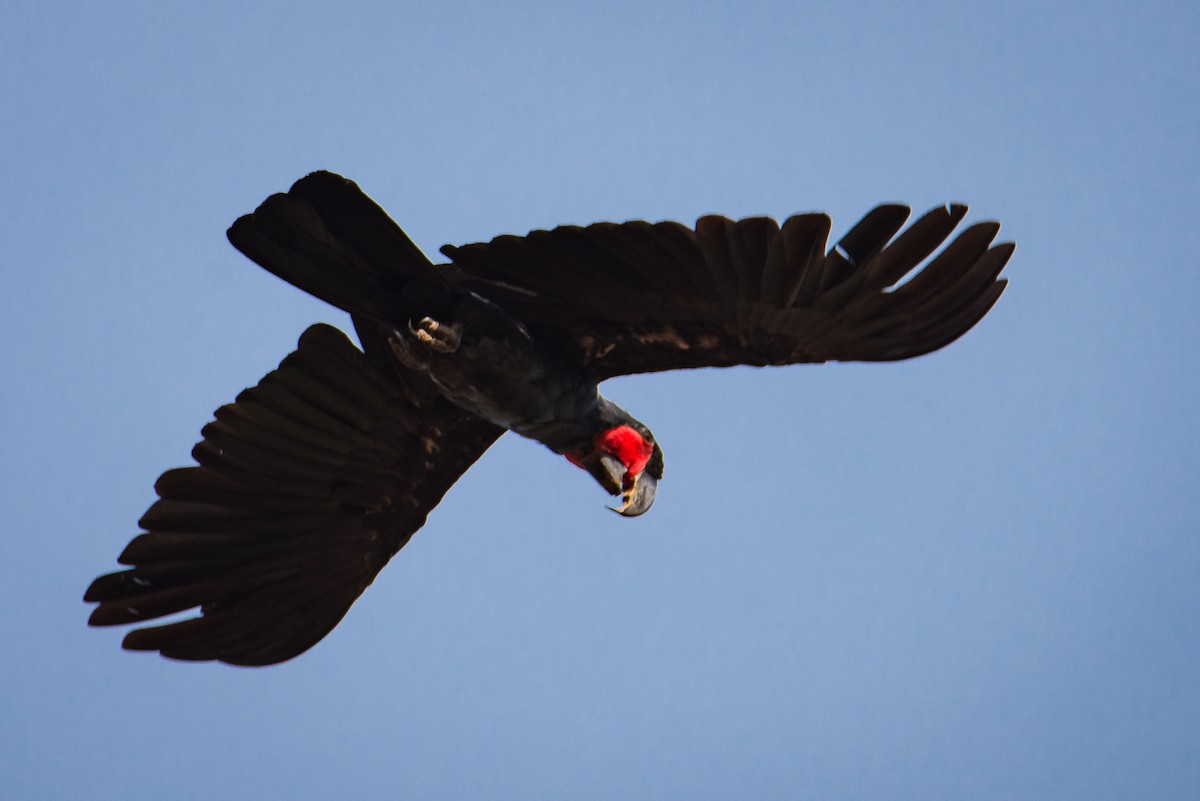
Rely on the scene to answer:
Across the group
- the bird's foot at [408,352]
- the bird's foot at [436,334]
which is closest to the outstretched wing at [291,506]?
the bird's foot at [408,352]

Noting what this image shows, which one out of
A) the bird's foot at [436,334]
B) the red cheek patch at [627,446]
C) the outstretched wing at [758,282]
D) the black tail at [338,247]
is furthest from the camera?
the red cheek patch at [627,446]

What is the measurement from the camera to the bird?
6809mm

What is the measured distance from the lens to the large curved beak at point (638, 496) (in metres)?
8.44

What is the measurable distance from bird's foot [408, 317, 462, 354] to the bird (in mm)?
14

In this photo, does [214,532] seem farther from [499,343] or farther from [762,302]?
[762,302]

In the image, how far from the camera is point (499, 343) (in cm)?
782

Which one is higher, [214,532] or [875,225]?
[875,225]

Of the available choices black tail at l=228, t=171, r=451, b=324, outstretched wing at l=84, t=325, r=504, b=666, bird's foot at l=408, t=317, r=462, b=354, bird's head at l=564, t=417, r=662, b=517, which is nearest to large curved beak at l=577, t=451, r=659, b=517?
bird's head at l=564, t=417, r=662, b=517

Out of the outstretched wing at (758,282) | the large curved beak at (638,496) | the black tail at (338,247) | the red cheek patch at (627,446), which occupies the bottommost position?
the large curved beak at (638,496)

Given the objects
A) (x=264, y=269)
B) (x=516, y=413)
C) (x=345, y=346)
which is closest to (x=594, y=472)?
Answer: (x=516, y=413)

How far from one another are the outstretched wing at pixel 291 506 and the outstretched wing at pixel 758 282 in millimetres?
1445

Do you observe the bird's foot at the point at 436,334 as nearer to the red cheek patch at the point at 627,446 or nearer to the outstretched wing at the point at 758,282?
the outstretched wing at the point at 758,282

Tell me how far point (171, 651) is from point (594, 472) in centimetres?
287

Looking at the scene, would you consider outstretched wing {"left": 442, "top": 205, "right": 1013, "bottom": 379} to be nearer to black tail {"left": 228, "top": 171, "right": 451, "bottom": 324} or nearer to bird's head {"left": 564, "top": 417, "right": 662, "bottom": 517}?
black tail {"left": 228, "top": 171, "right": 451, "bottom": 324}
